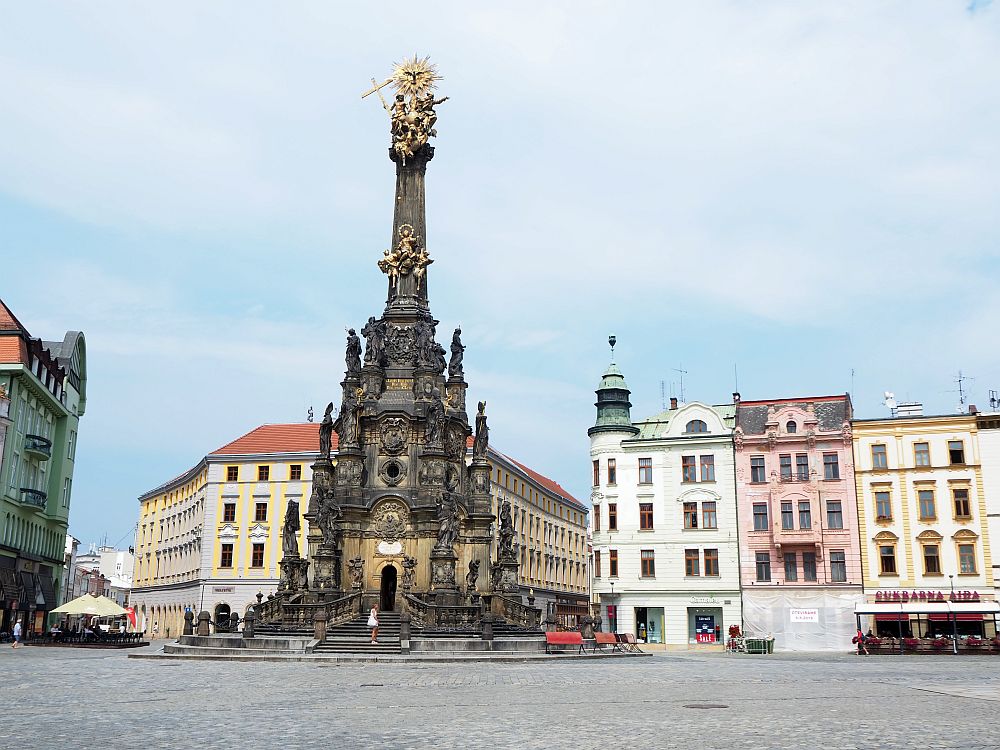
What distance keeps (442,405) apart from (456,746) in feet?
95.3

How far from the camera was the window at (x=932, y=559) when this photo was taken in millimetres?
50688

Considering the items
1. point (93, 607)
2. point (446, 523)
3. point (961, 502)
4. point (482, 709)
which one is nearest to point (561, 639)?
point (446, 523)

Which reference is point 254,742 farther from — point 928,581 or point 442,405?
point 928,581

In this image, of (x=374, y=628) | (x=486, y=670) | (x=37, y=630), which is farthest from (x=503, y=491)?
(x=486, y=670)

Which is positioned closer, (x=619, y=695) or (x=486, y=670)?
(x=619, y=695)

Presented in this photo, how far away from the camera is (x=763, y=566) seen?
5378cm

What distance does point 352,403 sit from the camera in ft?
133

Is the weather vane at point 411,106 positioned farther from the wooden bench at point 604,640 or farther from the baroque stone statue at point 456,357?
the wooden bench at point 604,640

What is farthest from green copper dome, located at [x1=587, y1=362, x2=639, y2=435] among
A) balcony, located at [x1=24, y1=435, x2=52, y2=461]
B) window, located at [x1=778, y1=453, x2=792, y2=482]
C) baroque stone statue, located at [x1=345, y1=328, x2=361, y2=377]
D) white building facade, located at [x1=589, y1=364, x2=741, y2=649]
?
balcony, located at [x1=24, y1=435, x2=52, y2=461]

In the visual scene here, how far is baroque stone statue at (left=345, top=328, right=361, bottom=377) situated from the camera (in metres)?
41.3

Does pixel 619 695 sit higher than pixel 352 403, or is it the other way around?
pixel 352 403

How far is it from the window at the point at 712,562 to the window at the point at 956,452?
13.5 m

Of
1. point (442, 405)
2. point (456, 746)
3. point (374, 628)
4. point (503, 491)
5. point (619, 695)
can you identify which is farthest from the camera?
point (503, 491)

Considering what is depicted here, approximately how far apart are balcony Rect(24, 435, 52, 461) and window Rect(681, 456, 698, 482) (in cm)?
3790
